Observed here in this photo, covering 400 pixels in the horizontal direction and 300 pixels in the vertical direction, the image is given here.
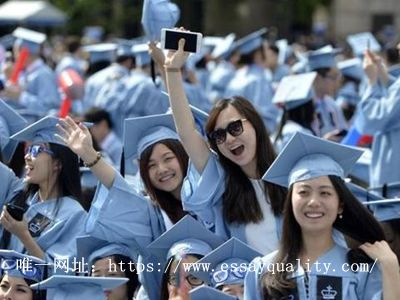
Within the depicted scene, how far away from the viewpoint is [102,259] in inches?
255

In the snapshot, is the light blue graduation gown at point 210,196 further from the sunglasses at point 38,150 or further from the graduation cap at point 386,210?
the sunglasses at point 38,150

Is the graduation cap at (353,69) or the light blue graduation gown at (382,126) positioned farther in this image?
the graduation cap at (353,69)

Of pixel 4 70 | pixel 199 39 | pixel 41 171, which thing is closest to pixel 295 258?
pixel 199 39

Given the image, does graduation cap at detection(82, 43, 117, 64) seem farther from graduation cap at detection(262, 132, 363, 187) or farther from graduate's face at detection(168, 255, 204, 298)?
graduation cap at detection(262, 132, 363, 187)

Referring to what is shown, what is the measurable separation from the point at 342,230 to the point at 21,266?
1600 millimetres

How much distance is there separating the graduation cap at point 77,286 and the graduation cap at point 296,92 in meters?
4.10

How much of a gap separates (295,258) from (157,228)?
1.40m

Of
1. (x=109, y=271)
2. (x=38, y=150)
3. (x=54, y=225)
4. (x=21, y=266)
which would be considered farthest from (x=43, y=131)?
(x=21, y=266)

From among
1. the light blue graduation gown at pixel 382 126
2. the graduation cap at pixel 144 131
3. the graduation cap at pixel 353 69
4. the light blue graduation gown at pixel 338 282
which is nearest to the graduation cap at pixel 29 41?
the graduation cap at pixel 353 69

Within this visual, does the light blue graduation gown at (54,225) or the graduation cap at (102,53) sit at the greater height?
the graduation cap at (102,53)

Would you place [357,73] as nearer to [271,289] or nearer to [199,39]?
[199,39]

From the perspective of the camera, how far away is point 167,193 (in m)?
6.59

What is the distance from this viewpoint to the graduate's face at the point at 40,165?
676 cm

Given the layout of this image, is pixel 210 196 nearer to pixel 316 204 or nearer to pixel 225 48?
pixel 316 204
